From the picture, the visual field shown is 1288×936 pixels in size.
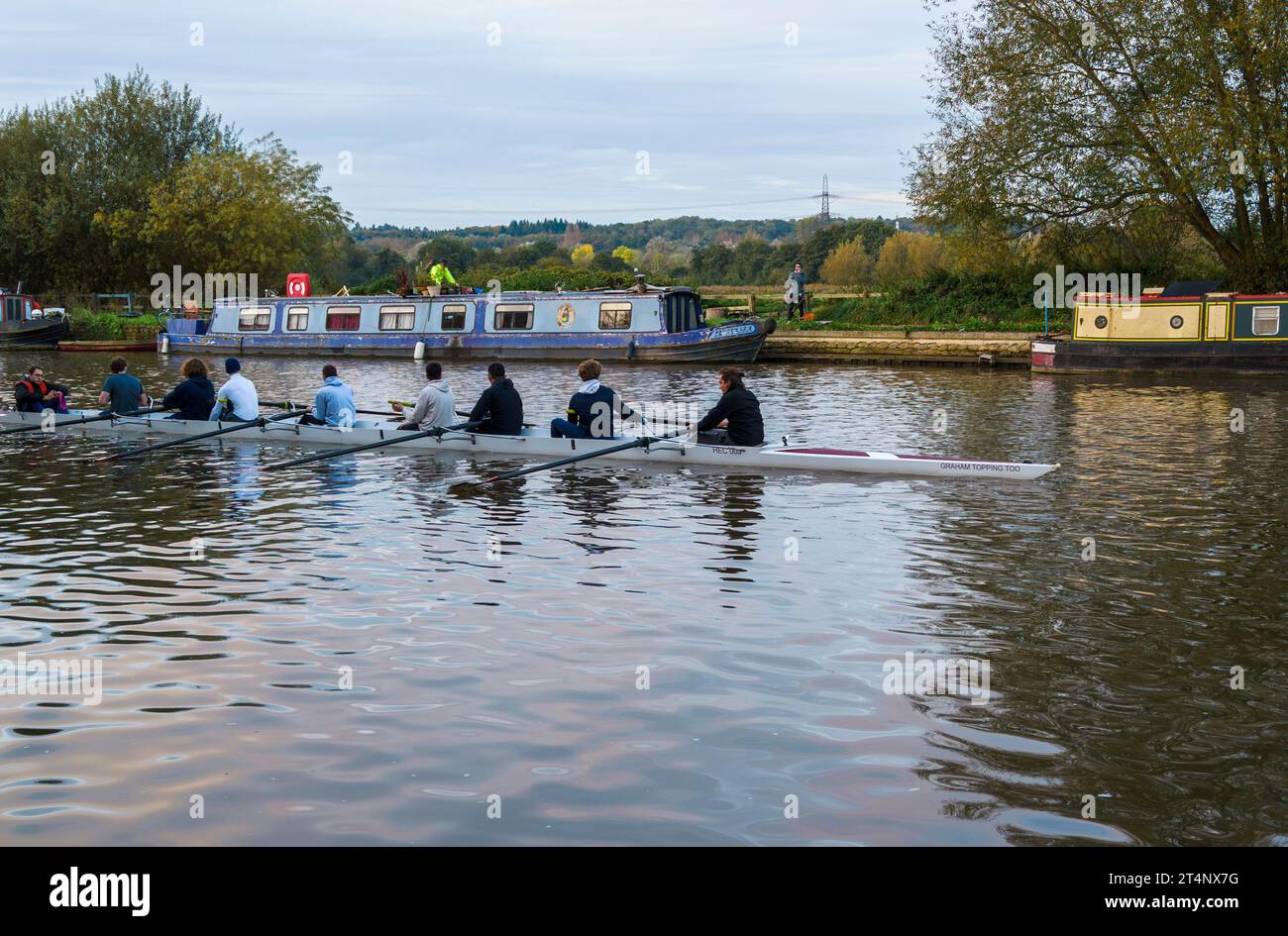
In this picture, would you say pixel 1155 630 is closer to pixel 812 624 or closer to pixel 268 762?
pixel 812 624

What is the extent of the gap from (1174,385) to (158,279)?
4490 centimetres

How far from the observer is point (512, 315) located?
134ft

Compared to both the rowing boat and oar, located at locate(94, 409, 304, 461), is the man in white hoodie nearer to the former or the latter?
the rowing boat

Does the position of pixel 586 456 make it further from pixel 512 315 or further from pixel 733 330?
pixel 512 315

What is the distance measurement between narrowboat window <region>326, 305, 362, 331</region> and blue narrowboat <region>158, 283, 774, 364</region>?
4 cm

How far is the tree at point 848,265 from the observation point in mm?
70312

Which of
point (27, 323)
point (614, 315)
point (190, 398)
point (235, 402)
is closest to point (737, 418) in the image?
point (235, 402)

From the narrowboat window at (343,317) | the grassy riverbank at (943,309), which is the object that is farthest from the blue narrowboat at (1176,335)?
the narrowboat window at (343,317)

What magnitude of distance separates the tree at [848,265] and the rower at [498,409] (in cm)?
5337

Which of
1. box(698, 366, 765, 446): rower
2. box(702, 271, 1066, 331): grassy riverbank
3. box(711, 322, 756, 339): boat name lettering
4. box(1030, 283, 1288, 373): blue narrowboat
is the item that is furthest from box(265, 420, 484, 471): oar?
box(702, 271, 1066, 331): grassy riverbank

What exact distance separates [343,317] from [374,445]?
90.2ft

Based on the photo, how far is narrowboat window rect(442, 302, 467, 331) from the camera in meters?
41.5

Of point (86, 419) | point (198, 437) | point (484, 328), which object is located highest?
point (484, 328)
